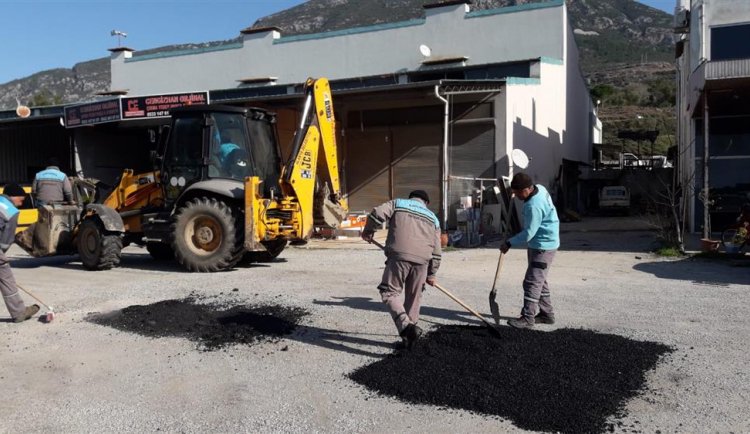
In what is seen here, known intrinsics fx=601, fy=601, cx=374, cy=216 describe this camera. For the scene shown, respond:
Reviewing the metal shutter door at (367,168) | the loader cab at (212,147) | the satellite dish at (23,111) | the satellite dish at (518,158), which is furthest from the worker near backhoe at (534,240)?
the satellite dish at (23,111)

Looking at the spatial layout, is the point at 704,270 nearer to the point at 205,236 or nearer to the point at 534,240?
the point at 534,240

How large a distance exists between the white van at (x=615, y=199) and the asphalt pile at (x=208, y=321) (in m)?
24.1

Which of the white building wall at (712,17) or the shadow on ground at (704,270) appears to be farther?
the white building wall at (712,17)

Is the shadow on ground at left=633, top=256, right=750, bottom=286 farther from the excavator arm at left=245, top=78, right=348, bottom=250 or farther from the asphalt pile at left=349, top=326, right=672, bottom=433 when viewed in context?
the excavator arm at left=245, top=78, right=348, bottom=250

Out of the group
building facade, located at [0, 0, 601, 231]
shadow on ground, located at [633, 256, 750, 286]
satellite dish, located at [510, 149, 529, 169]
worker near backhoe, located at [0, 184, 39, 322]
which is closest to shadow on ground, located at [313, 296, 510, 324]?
worker near backhoe, located at [0, 184, 39, 322]

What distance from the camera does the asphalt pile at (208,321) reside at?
6.52 m

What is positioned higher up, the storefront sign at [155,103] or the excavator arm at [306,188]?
the storefront sign at [155,103]

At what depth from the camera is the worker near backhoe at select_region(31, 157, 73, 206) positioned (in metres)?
11.7

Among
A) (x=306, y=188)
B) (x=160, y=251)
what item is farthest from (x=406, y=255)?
(x=160, y=251)

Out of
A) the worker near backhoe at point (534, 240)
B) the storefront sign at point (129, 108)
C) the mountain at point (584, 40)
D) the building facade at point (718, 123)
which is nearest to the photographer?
the worker near backhoe at point (534, 240)

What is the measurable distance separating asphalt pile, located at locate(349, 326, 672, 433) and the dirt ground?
3 cm

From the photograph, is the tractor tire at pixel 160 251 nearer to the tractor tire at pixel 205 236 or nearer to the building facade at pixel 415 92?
the tractor tire at pixel 205 236

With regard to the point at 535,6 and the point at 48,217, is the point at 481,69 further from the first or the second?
the point at 48,217

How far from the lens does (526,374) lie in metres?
5.04
